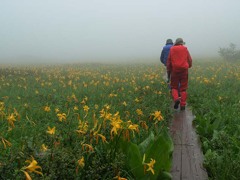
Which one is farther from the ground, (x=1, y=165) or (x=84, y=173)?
(x=1, y=165)

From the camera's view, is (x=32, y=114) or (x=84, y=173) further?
(x=32, y=114)

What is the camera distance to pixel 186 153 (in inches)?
169

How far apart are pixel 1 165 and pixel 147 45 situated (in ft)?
299

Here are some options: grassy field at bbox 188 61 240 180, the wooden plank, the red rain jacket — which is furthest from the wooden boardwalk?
the red rain jacket

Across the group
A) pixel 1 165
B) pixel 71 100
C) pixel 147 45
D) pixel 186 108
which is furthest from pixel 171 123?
pixel 147 45

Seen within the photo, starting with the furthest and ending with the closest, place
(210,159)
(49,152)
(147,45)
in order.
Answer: (147,45)
(210,159)
(49,152)

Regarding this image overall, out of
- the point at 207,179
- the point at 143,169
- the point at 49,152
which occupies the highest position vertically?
the point at 49,152

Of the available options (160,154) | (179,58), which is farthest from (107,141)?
(179,58)

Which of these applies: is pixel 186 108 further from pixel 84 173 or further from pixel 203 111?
pixel 84 173

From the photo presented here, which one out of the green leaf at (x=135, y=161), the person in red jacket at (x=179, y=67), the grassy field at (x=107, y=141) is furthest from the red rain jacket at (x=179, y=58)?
the green leaf at (x=135, y=161)

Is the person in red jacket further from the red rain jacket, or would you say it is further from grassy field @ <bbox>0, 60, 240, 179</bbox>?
grassy field @ <bbox>0, 60, 240, 179</bbox>

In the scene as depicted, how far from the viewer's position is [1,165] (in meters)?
2.58

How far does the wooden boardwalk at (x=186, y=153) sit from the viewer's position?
3623mm

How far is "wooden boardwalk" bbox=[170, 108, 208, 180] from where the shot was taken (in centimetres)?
362
